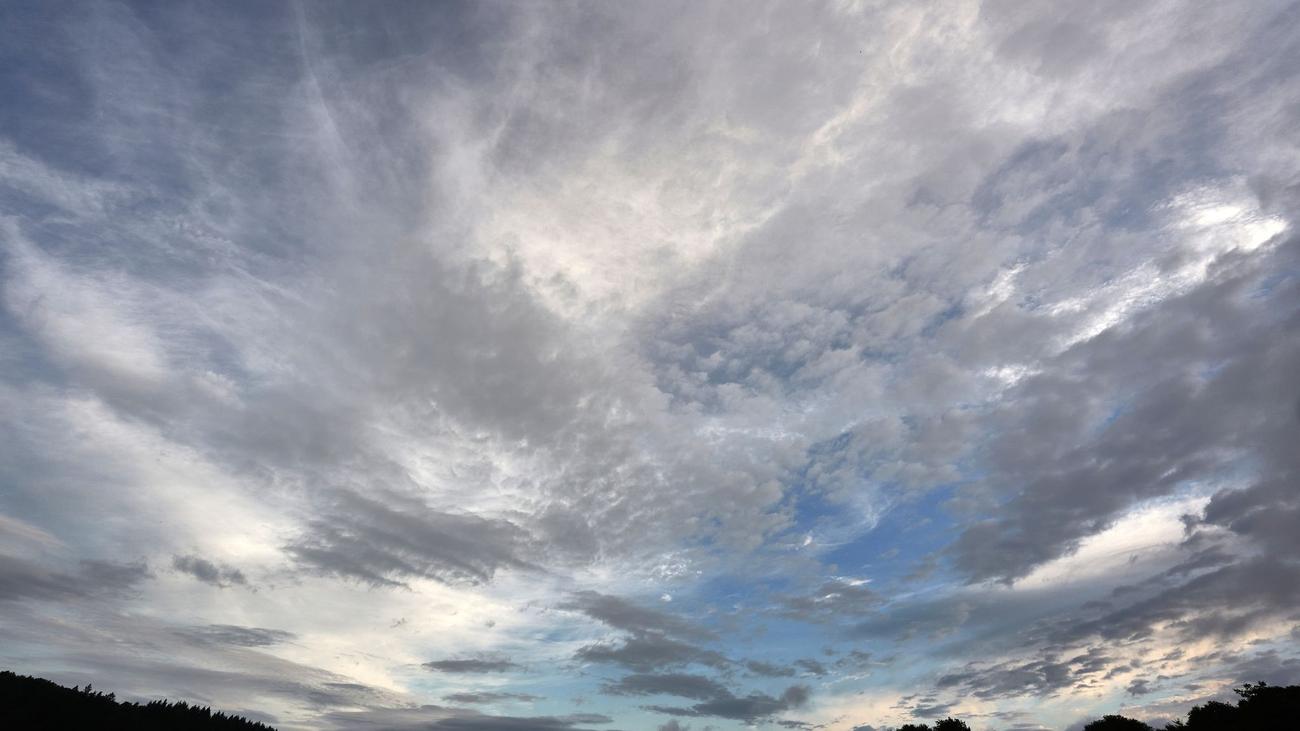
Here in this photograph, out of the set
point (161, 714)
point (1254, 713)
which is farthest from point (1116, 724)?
point (161, 714)

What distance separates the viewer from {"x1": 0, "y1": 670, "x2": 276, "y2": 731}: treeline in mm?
78438

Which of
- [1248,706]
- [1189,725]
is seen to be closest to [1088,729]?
[1189,725]

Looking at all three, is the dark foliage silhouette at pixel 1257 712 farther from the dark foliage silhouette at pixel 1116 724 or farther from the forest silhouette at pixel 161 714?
the dark foliage silhouette at pixel 1116 724

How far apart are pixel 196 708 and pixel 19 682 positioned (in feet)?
97.7

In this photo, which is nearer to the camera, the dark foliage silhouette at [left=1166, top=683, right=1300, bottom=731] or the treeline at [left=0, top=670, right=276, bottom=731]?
the dark foliage silhouette at [left=1166, top=683, right=1300, bottom=731]

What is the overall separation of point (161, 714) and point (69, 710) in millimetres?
16840

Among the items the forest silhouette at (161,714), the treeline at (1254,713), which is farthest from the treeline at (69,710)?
the treeline at (1254,713)

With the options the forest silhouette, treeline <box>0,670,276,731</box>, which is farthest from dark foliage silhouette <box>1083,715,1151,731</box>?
treeline <box>0,670,276,731</box>

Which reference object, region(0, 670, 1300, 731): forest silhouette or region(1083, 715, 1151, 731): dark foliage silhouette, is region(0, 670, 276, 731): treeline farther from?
region(1083, 715, 1151, 731): dark foliage silhouette

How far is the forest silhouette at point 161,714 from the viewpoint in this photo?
64.7m

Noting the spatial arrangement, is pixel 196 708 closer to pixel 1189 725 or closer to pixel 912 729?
pixel 912 729

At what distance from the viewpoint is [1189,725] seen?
2958 inches

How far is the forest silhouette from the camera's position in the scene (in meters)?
64.7

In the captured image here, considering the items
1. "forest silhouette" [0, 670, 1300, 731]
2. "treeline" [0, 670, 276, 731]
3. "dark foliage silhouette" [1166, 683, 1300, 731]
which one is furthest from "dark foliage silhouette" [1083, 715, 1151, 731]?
"treeline" [0, 670, 276, 731]
